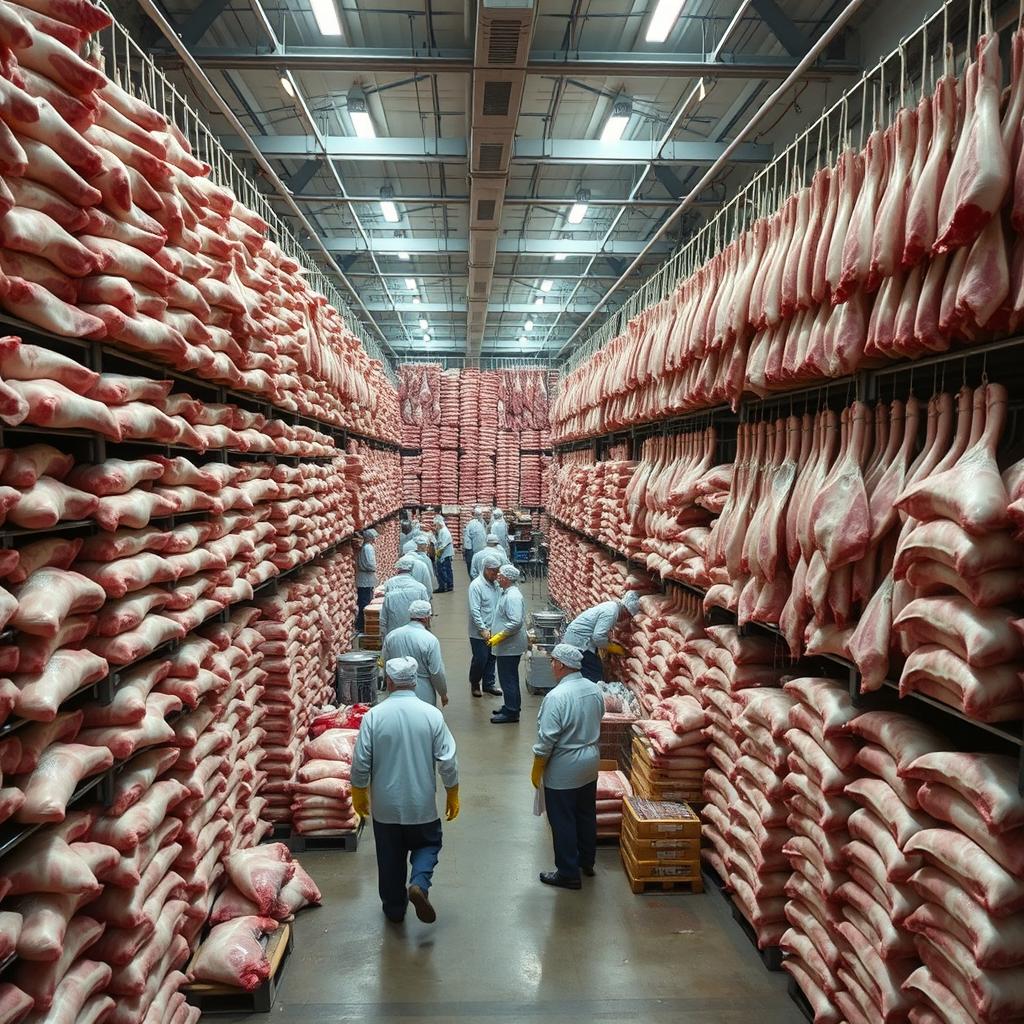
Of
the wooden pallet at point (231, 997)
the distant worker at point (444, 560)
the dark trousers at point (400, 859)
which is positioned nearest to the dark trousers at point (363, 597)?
the distant worker at point (444, 560)

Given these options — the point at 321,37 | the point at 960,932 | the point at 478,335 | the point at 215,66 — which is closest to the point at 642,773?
the point at 960,932

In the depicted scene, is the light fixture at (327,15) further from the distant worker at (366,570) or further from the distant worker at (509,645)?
the distant worker at (366,570)

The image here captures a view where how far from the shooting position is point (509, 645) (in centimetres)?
1172

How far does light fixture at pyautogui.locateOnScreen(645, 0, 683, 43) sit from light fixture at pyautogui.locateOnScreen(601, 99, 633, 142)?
2.25m

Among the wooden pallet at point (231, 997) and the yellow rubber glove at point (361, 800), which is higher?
the yellow rubber glove at point (361, 800)

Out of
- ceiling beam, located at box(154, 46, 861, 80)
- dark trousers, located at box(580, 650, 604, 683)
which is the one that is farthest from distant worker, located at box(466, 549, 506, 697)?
ceiling beam, located at box(154, 46, 861, 80)

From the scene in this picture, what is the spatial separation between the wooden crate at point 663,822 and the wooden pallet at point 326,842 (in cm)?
256

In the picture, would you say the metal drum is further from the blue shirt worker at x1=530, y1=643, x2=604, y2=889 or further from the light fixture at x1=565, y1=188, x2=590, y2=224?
the light fixture at x1=565, y1=188, x2=590, y2=224

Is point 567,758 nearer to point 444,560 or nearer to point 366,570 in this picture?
point 366,570

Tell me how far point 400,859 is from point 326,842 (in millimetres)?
1494

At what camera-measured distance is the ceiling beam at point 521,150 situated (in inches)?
511

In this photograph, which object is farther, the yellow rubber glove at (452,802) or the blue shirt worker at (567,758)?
the blue shirt worker at (567,758)

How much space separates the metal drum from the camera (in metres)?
10.9

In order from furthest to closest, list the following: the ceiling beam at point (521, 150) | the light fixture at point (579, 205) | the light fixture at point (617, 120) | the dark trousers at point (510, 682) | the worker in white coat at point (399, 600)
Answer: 1. the light fixture at point (579, 205)
2. the ceiling beam at point (521, 150)
3. the light fixture at point (617, 120)
4. the dark trousers at point (510, 682)
5. the worker in white coat at point (399, 600)
